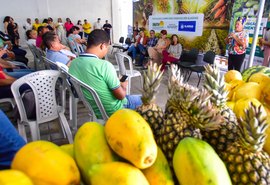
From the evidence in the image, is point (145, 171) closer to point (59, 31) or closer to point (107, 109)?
point (107, 109)

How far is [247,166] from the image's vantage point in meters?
0.46

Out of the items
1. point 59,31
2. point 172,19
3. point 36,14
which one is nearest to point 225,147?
point 172,19

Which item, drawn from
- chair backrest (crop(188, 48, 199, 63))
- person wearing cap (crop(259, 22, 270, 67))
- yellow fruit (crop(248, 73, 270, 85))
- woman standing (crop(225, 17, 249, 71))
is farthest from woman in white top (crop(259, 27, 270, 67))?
yellow fruit (crop(248, 73, 270, 85))

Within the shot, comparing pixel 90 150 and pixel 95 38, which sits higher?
pixel 95 38

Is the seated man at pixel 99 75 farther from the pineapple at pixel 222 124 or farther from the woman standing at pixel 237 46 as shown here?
the woman standing at pixel 237 46

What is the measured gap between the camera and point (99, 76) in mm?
1789

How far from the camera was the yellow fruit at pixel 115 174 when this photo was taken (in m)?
0.39

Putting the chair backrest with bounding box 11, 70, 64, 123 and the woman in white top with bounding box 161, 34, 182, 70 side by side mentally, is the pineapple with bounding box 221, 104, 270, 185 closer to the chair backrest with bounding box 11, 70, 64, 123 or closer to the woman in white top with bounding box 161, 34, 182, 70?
the chair backrest with bounding box 11, 70, 64, 123

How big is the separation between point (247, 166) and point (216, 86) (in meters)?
0.28

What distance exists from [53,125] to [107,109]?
1.36 metres

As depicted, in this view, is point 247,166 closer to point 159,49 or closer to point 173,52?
point 173,52

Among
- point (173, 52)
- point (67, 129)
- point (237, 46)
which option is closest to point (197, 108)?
point (67, 129)

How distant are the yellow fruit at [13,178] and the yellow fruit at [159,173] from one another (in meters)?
0.24

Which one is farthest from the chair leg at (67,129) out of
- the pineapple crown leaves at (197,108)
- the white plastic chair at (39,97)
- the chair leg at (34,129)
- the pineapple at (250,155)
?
the pineapple at (250,155)
